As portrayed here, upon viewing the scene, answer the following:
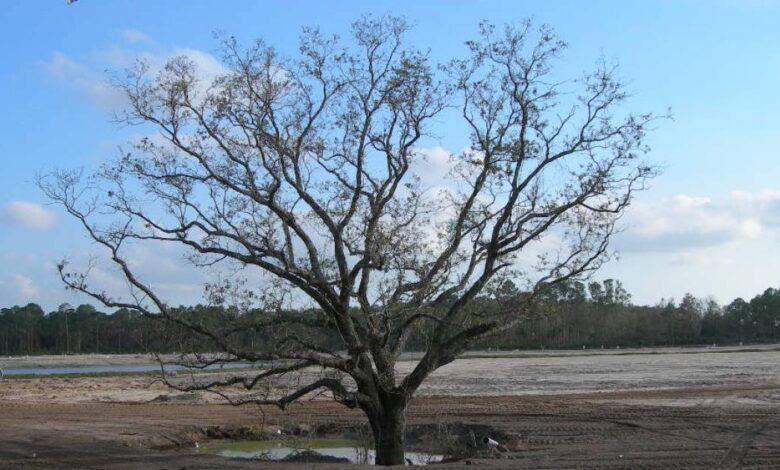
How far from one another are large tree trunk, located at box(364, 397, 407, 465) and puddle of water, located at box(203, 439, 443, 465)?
6.82 ft

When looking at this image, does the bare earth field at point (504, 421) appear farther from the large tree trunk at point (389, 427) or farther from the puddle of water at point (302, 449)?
the large tree trunk at point (389, 427)

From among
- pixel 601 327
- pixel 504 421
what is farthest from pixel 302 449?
pixel 601 327

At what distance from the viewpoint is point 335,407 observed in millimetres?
34438

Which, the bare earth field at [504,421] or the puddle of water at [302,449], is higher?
the bare earth field at [504,421]

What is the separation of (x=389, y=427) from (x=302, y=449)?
4.09 meters

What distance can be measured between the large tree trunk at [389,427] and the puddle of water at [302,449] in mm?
2079

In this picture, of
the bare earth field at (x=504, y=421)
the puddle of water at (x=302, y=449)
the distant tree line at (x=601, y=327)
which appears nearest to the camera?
the bare earth field at (x=504, y=421)

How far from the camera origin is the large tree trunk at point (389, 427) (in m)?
19.5

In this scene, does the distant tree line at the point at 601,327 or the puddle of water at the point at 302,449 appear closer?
the puddle of water at the point at 302,449

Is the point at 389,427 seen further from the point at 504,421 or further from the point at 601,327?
the point at 601,327

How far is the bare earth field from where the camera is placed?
18.6m

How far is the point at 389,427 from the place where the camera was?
1964cm

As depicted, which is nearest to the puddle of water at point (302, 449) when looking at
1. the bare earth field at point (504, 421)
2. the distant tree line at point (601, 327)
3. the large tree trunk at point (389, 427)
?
the bare earth field at point (504, 421)

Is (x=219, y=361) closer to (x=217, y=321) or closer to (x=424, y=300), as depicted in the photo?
(x=217, y=321)
